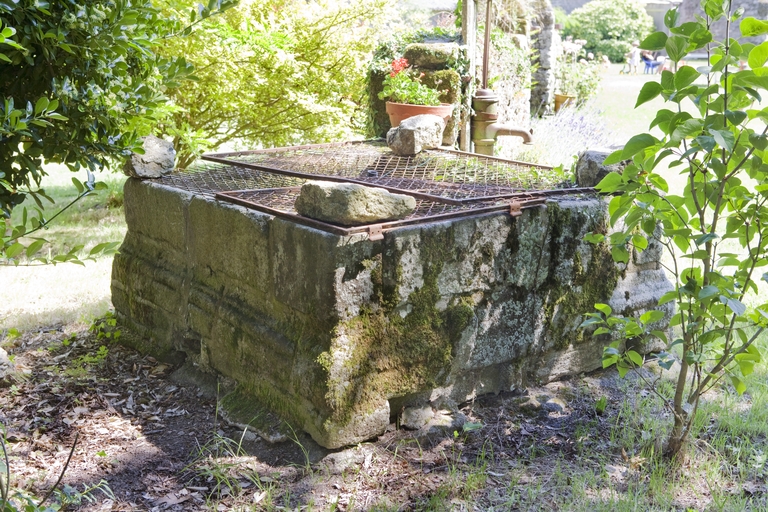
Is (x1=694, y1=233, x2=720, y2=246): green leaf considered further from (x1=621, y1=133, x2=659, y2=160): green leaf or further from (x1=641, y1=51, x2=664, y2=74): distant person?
(x1=641, y1=51, x2=664, y2=74): distant person

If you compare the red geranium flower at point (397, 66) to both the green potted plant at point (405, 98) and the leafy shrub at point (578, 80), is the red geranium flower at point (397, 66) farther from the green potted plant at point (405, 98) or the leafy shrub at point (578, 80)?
the leafy shrub at point (578, 80)

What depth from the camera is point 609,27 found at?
113ft

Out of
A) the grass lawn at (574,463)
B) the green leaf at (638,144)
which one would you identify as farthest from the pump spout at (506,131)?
the green leaf at (638,144)

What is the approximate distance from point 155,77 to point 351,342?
1.41 m

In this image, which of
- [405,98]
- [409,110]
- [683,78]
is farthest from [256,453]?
[405,98]

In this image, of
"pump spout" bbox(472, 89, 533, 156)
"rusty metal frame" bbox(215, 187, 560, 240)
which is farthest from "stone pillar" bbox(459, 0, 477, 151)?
"rusty metal frame" bbox(215, 187, 560, 240)

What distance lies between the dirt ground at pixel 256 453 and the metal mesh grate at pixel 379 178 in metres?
1.02

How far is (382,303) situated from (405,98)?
3377mm

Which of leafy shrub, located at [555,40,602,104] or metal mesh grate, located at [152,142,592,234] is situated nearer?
metal mesh grate, located at [152,142,592,234]

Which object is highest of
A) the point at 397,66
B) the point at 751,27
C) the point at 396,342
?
the point at 751,27

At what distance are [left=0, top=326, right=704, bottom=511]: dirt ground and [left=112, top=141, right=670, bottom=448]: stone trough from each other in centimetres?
13

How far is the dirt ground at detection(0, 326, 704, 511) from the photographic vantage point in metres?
3.00

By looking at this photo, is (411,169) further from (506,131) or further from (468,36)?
(468,36)

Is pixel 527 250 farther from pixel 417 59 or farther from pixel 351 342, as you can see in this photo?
pixel 417 59
